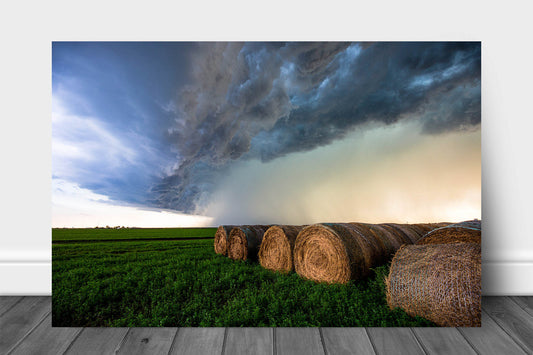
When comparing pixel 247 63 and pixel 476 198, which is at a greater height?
pixel 247 63

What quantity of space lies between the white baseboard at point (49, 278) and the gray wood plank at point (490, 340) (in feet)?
2.38

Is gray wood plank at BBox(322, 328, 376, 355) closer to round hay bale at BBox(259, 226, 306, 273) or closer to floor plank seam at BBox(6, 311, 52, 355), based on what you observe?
round hay bale at BBox(259, 226, 306, 273)

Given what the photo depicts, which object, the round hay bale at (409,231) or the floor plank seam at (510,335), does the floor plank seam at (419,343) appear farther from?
the round hay bale at (409,231)

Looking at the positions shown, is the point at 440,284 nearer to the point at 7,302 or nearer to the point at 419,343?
the point at 419,343

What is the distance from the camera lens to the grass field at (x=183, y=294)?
287 cm

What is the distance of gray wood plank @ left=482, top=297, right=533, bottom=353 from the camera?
108 inches

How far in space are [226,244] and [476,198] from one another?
8.98 ft

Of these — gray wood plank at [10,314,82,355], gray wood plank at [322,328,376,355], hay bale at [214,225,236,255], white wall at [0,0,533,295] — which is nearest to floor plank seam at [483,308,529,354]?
white wall at [0,0,533,295]

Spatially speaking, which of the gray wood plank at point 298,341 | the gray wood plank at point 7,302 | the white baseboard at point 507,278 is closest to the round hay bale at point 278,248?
the gray wood plank at point 298,341

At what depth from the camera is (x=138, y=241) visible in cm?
339

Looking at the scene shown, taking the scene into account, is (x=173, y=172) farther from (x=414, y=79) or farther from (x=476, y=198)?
(x=476, y=198)

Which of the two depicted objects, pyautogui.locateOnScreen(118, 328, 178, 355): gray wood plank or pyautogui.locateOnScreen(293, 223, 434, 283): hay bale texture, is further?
pyautogui.locateOnScreen(293, 223, 434, 283): hay bale texture

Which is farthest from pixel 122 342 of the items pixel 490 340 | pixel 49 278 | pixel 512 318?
pixel 512 318
